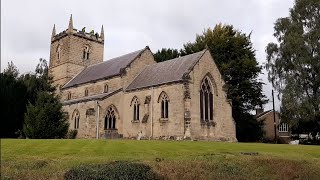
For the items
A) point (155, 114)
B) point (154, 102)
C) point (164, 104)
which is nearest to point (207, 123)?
point (164, 104)

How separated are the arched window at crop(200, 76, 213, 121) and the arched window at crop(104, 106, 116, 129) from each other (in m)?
10.2

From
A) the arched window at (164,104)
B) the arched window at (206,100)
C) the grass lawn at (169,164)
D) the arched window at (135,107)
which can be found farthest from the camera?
the arched window at (135,107)

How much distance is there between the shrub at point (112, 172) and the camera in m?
12.8

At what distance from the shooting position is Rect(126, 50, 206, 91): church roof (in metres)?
36.7

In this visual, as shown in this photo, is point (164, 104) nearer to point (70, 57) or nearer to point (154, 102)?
point (154, 102)

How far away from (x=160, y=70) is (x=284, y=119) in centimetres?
1497

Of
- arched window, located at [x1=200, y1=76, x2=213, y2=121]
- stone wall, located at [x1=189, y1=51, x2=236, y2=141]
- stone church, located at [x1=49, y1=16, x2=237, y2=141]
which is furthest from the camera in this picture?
arched window, located at [x1=200, y1=76, x2=213, y2=121]

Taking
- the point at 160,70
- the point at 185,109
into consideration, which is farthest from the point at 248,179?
the point at 160,70

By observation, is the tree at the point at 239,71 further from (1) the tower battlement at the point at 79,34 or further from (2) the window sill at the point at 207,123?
(1) the tower battlement at the point at 79,34

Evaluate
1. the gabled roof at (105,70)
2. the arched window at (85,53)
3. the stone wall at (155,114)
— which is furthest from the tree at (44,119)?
the arched window at (85,53)

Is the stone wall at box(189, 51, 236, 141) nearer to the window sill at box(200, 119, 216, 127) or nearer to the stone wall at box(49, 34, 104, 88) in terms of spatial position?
the window sill at box(200, 119, 216, 127)

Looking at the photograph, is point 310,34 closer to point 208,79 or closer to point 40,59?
point 208,79

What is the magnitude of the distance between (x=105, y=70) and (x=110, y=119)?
952 cm

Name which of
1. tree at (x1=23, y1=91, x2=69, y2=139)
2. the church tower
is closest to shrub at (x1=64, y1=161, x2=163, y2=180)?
tree at (x1=23, y1=91, x2=69, y2=139)
